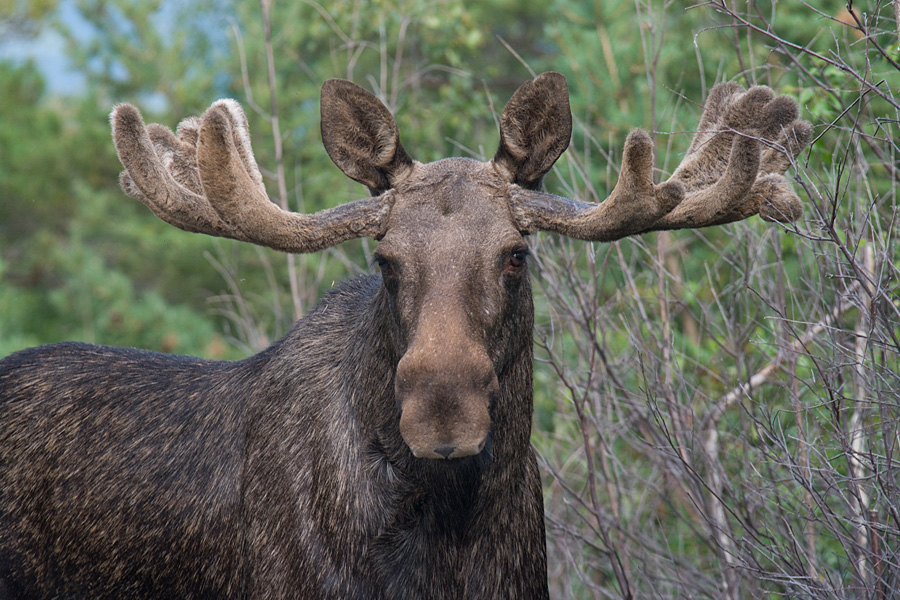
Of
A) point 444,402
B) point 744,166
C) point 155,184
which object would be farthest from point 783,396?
point 155,184

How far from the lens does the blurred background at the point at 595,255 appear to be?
4.33m

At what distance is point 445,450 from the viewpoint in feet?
9.82

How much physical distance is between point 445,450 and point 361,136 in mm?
1270

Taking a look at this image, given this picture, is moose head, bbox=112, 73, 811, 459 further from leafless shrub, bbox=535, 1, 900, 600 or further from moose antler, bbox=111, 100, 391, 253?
leafless shrub, bbox=535, 1, 900, 600

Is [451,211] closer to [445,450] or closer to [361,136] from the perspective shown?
[361,136]

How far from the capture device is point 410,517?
351cm

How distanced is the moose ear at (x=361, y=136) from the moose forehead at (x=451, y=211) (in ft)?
0.28

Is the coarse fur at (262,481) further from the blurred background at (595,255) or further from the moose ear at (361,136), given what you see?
the blurred background at (595,255)

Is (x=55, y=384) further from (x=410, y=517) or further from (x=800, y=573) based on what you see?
(x=800, y=573)

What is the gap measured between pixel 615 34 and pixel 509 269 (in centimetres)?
892

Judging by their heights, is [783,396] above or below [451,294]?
below

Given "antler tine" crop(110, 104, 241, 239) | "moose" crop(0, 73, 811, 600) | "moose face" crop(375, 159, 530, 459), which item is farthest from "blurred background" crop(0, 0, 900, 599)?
"antler tine" crop(110, 104, 241, 239)

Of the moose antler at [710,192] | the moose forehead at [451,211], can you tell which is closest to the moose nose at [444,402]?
the moose forehead at [451,211]

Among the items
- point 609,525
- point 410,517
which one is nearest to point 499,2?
point 609,525
